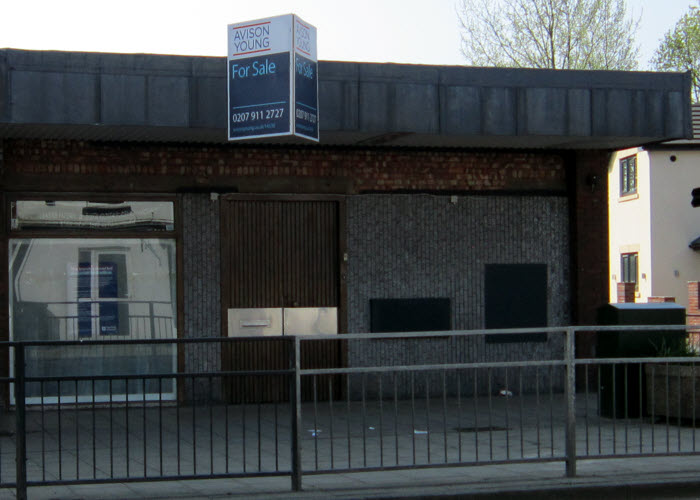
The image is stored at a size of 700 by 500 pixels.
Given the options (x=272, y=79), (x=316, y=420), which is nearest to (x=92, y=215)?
(x=272, y=79)

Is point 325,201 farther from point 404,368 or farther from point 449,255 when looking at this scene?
point 404,368

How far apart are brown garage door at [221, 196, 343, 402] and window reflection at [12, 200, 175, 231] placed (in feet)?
2.68

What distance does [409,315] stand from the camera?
13.7 metres

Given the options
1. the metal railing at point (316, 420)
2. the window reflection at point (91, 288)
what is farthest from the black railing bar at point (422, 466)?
the window reflection at point (91, 288)

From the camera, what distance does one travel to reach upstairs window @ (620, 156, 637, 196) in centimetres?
3528

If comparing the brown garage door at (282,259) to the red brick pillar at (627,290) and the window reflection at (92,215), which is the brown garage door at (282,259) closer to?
the window reflection at (92,215)

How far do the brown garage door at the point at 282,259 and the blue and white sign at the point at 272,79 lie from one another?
83.6 inches

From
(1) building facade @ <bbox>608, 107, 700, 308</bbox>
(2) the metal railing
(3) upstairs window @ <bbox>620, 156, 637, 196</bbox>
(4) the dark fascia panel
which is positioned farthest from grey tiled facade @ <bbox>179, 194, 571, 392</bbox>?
(3) upstairs window @ <bbox>620, 156, 637, 196</bbox>

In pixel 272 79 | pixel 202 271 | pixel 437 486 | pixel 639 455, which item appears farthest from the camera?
pixel 202 271

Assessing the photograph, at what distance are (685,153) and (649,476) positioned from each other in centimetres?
2698

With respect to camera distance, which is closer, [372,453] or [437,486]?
[437,486]

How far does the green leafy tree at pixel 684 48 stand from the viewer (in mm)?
51781

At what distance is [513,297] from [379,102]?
3637 mm

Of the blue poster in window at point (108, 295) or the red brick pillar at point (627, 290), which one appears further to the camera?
the red brick pillar at point (627, 290)
